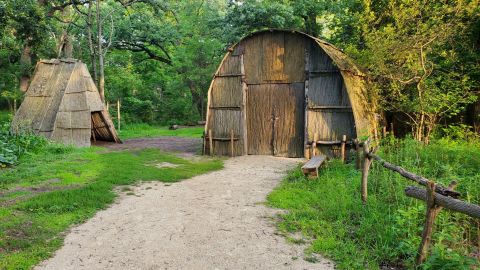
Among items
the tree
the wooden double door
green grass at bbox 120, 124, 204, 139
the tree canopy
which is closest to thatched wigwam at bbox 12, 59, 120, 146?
the tree canopy

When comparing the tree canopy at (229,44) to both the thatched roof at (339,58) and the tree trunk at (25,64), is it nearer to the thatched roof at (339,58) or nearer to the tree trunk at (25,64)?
the tree trunk at (25,64)

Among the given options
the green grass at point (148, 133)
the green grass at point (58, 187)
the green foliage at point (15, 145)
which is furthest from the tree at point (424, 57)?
the green grass at point (148, 133)

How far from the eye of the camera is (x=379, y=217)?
6027 mm

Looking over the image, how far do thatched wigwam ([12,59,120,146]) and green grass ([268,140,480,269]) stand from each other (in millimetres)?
10633

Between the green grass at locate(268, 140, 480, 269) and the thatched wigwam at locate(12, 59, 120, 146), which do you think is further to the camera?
the thatched wigwam at locate(12, 59, 120, 146)

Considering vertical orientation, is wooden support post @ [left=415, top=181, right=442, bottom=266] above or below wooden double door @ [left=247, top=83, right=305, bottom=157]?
below

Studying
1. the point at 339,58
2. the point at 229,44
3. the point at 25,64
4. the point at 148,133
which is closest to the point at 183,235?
Answer: the point at 339,58

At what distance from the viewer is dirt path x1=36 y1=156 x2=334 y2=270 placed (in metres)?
4.99

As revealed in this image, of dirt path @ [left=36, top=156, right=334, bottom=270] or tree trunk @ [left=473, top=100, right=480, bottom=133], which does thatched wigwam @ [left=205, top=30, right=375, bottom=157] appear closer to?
tree trunk @ [left=473, top=100, right=480, bottom=133]

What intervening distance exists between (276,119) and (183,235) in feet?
28.1

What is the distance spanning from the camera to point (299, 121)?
535 inches

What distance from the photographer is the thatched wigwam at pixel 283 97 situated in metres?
12.8

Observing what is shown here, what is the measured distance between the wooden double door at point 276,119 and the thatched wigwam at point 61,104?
293 inches

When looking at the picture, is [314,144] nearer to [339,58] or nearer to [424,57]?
[339,58]
